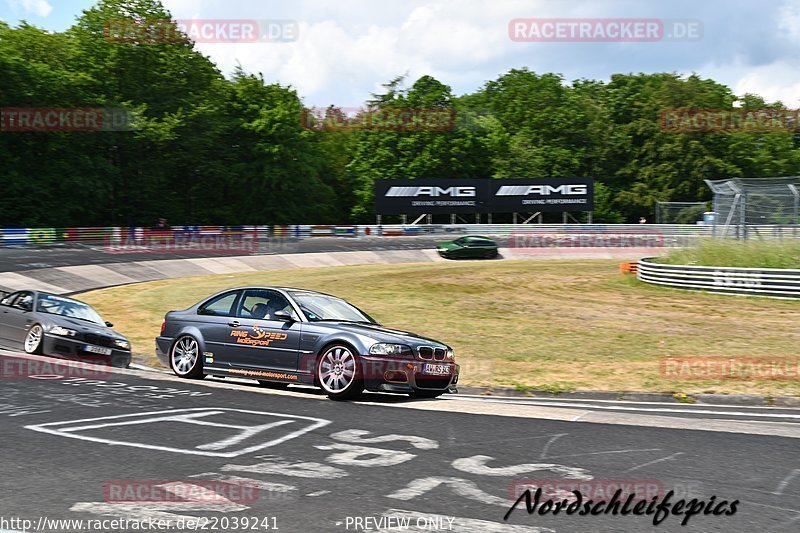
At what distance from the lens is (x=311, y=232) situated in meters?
58.8

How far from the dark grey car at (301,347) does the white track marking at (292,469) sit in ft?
11.4

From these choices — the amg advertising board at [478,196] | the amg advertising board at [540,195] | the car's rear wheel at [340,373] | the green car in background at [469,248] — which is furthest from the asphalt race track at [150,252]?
the car's rear wheel at [340,373]

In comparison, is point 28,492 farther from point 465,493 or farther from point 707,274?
point 707,274

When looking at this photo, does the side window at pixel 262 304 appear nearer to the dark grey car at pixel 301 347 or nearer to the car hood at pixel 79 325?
the dark grey car at pixel 301 347

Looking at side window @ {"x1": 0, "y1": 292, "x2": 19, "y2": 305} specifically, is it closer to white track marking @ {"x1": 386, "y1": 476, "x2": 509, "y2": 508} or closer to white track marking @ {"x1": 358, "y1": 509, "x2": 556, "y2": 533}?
white track marking @ {"x1": 386, "y1": 476, "x2": 509, "y2": 508}

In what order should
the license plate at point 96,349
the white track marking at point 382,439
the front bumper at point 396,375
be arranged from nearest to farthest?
the white track marking at point 382,439 → the front bumper at point 396,375 → the license plate at point 96,349

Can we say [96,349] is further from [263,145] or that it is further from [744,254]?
[263,145]

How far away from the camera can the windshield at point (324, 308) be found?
1166 centimetres

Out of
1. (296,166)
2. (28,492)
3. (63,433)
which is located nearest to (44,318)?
(63,433)

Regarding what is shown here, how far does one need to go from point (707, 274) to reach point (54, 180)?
4558 cm

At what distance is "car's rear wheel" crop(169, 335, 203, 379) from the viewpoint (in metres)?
12.5

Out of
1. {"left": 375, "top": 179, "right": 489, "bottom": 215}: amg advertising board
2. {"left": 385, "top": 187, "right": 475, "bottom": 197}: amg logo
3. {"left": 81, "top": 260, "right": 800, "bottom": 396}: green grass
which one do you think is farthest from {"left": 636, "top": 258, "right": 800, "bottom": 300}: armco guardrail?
{"left": 385, "top": 187, "right": 475, "bottom": 197}: amg logo

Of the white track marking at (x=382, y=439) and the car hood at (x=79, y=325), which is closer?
the white track marking at (x=382, y=439)

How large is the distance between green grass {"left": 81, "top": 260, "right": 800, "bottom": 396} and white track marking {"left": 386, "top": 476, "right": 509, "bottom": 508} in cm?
662
